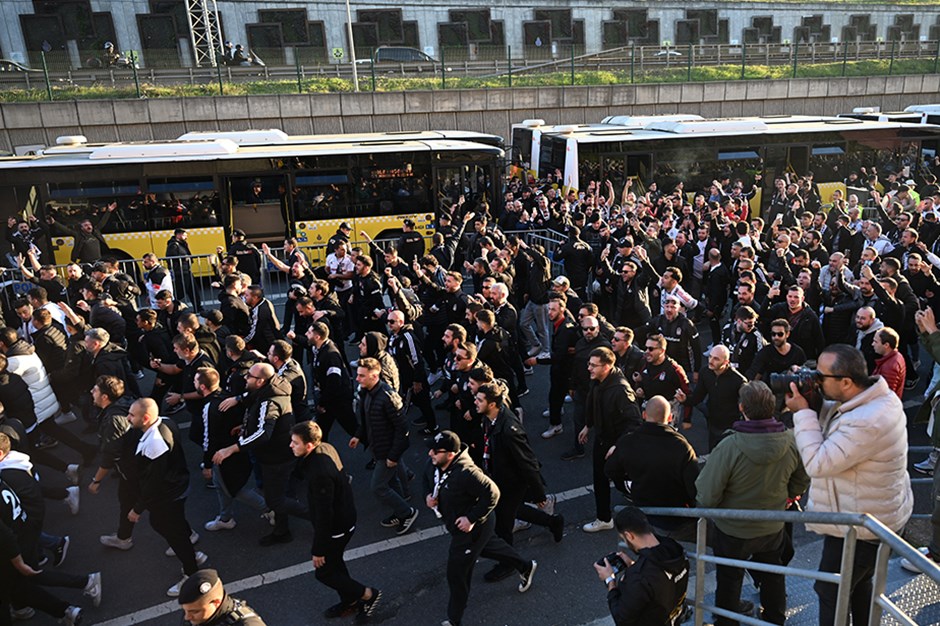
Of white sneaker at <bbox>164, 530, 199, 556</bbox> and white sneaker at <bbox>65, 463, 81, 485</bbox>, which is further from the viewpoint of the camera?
white sneaker at <bbox>65, 463, 81, 485</bbox>

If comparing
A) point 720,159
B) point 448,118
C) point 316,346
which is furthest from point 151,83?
point 316,346

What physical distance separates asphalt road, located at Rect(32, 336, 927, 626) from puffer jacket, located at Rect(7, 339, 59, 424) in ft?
3.28

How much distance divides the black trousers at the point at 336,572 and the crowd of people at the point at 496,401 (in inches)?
0.6

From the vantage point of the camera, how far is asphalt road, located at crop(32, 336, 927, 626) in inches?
214

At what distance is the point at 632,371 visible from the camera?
7.14 meters

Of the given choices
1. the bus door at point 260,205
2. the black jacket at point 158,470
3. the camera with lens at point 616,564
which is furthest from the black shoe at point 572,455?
the bus door at point 260,205

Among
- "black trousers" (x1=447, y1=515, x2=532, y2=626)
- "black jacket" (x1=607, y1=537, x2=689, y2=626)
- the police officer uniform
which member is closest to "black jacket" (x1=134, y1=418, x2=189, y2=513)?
the police officer uniform

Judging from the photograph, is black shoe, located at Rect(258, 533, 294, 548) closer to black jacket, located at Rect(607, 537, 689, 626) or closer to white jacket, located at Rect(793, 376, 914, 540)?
black jacket, located at Rect(607, 537, 689, 626)

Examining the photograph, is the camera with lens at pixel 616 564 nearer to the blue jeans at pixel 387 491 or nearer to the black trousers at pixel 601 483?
the black trousers at pixel 601 483

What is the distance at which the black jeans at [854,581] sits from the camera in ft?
12.8

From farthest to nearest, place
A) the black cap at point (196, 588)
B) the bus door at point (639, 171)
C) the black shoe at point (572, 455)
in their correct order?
1. the bus door at point (639, 171)
2. the black shoe at point (572, 455)
3. the black cap at point (196, 588)

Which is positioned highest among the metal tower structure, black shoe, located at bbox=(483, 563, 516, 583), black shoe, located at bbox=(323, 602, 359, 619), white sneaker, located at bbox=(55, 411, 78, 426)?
the metal tower structure

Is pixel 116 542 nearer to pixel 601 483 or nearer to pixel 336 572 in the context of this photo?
pixel 336 572

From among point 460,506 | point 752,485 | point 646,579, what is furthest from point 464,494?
point 752,485
